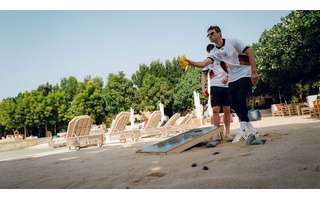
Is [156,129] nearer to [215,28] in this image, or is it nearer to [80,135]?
[80,135]

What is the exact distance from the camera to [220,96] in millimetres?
4641

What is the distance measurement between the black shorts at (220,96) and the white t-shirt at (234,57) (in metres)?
0.41

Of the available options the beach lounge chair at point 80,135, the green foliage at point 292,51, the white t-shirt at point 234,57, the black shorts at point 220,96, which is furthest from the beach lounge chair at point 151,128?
the green foliage at point 292,51

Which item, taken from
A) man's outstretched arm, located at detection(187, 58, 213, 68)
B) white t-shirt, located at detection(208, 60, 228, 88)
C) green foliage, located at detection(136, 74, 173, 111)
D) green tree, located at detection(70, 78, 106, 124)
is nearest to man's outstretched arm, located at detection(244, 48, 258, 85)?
white t-shirt, located at detection(208, 60, 228, 88)

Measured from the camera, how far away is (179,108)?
44.3m

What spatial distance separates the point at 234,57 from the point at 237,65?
123 mm

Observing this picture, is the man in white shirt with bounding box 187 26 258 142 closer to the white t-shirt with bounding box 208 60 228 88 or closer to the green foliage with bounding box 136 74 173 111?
the white t-shirt with bounding box 208 60 228 88

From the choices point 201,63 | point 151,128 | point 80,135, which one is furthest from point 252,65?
point 151,128

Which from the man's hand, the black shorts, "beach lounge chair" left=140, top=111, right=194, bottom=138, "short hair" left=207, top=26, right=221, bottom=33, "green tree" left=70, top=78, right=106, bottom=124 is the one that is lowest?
"beach lounge chair" left=140, top=111, right=194, bottom=138

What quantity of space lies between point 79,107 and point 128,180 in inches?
1658

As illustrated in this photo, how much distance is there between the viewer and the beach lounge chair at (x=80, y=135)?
8062 millimetres

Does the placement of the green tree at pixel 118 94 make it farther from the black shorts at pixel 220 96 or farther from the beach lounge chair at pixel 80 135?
the black shorts at pixel 220 96

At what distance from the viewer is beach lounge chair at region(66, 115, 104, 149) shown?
8062 millimetres
